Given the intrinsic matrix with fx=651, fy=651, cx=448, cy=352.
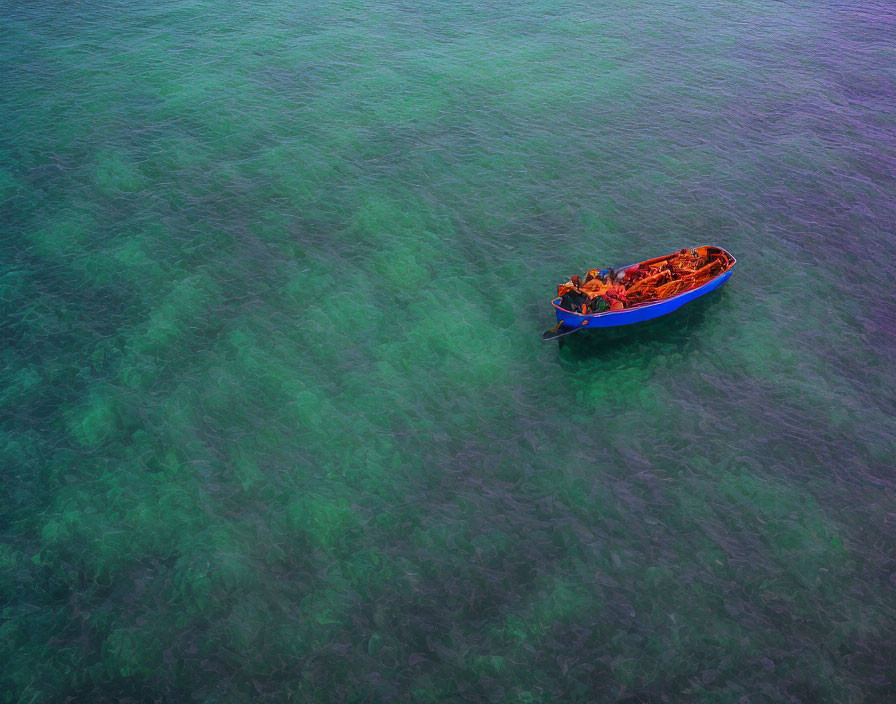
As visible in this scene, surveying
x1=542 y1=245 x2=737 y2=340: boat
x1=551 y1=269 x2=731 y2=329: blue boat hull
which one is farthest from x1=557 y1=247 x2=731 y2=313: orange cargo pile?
x1=551 y1=269 x2=731 y2=329: blue boat hull

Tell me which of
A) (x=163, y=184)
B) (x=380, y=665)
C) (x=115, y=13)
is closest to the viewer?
(x=380, y=665)

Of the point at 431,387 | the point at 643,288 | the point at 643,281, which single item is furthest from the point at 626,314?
the point at 431,387

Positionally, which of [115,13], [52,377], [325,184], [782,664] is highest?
[115,13]

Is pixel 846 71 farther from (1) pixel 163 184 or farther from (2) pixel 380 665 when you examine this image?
(2) pixel 380 665

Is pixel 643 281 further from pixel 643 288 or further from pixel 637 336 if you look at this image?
pixel 637 336

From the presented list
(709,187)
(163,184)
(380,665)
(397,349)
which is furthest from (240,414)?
(709,187)

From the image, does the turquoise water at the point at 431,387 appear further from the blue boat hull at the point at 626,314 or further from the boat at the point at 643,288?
the boat at the point at 643,288

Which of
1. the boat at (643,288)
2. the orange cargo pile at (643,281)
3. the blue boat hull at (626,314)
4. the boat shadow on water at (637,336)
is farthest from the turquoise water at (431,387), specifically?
the orange cargo pile at (643,281)
